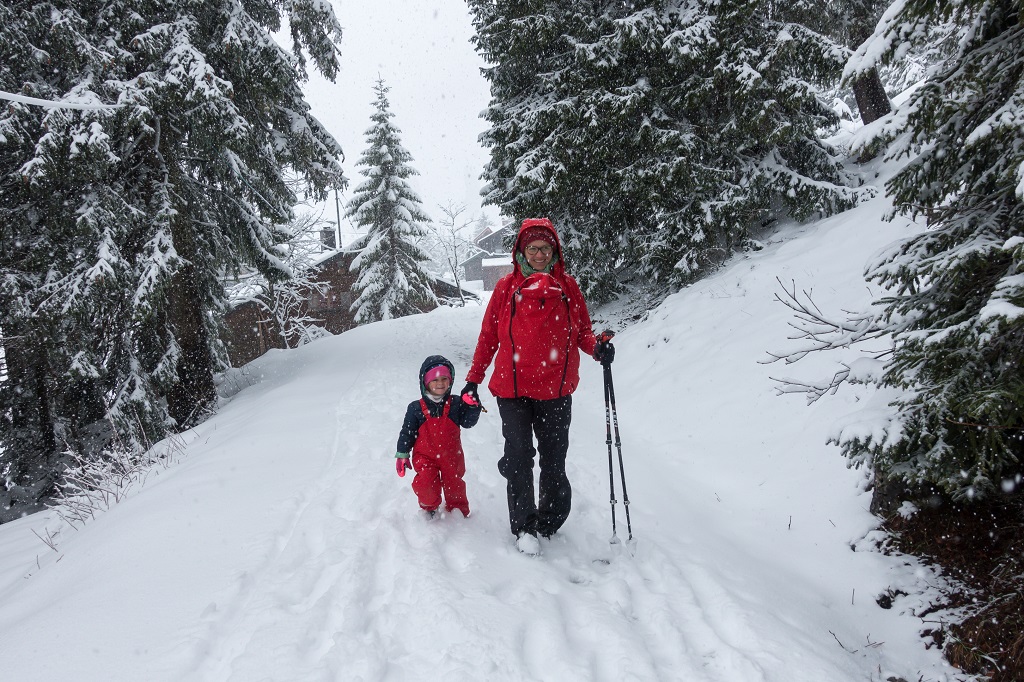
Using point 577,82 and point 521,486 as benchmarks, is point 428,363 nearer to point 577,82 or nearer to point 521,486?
point 521,486

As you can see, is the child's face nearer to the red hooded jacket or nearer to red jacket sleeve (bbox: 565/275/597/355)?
the red hooded jacket

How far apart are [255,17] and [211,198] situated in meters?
3.49

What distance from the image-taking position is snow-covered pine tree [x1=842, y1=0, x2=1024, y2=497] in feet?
8.45

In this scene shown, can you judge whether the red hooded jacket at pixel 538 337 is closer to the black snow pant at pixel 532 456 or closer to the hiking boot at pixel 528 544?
the black snow pant at pixel 532 456

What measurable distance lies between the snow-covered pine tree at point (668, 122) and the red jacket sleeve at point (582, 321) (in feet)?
21.3

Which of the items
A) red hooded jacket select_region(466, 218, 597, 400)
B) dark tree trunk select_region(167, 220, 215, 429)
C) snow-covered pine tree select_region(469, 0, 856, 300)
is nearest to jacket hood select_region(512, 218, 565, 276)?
red hooded jacket select_region(466, 218, 597, 400)

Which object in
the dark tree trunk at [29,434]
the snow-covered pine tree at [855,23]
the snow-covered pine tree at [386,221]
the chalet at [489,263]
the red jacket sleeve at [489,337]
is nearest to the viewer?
the red jacket sleeve at [489,337]

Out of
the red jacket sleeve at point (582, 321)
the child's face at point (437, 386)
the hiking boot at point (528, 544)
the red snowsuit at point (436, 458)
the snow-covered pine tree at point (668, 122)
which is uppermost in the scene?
the snow-covered pine tree at point (668, 122)

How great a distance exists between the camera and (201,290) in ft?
35.3

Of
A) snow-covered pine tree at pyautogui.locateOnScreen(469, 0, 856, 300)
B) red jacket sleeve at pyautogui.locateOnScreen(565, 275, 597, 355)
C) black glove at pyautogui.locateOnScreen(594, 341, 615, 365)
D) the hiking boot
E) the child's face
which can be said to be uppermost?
snow-covered pine tree at pyautogui.locateOnScreen(469, 0, 856, 300)

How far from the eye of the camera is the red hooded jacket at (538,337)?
12.0 ft

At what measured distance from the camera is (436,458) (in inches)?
165

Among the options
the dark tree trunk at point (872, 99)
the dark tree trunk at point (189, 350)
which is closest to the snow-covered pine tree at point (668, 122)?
the dark tree trunk at point (872, 99)

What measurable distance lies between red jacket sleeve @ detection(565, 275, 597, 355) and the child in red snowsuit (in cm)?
98
